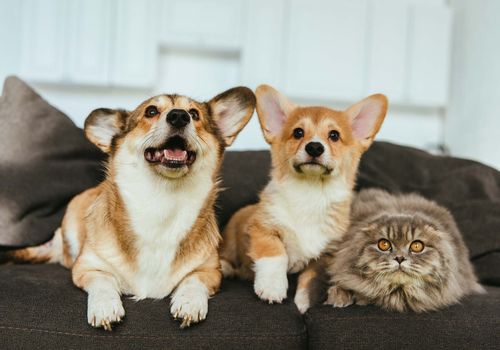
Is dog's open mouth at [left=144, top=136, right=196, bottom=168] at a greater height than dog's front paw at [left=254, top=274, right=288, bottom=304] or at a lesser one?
greater

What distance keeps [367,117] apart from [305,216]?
45 centimetres

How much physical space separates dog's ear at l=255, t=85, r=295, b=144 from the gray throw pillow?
85 centimetres

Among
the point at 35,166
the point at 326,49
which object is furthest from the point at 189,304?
the point at 326,49

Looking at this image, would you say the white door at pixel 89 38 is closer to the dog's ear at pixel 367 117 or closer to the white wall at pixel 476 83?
the dog's ear at pixel 367 117

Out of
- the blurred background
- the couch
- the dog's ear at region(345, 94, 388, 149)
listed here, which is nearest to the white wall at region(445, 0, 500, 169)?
the blurred background

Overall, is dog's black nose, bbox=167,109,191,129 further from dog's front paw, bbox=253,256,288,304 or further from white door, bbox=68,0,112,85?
white door, bbox=68,0,112,85

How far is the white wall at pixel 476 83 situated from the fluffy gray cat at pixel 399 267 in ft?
5.81

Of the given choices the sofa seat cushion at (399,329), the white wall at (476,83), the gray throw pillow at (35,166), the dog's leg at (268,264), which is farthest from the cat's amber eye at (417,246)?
the white wall at (476,83)

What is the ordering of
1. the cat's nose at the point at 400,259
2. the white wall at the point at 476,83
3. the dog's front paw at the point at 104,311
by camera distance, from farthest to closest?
the white wall at the point at 476,83 → the cat's nose at the point at 400,259 → the dog's front paw at the point at 104,311

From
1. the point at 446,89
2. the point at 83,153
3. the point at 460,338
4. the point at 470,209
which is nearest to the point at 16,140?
the point at 83,153

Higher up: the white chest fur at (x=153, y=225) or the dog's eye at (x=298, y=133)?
the dog's eye at (x=298, y=133)

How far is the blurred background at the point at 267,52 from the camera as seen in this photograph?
124 inches

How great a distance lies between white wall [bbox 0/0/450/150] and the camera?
3.15 metres

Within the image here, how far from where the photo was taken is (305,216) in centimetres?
170
